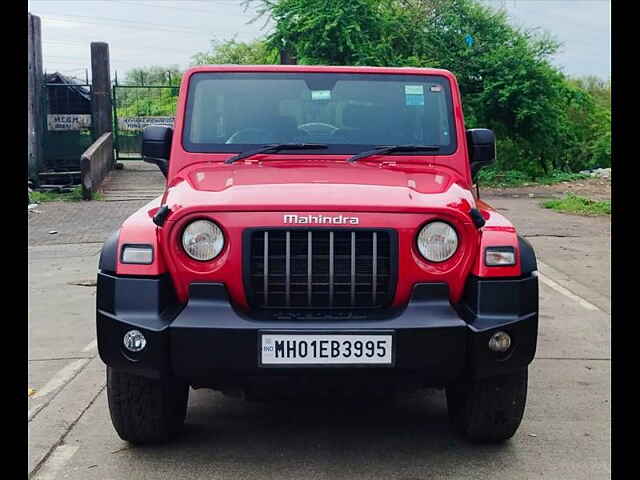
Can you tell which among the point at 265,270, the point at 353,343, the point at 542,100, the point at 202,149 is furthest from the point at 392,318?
the point at 542,100

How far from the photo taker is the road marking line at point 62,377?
599 cm

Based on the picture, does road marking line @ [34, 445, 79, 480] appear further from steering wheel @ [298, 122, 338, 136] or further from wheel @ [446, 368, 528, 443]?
steering wheel @ [298, 122, 338, 136]

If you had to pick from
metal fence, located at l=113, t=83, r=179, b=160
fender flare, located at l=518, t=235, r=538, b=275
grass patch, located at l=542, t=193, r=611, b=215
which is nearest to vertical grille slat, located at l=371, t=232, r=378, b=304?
fender flare, located at l=518, t=235, r=538, b=275

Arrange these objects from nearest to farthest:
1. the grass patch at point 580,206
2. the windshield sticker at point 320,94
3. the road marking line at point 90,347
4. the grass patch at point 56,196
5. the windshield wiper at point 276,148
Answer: the windshield wiper at point 276,148 → the windshield sticker at point 320,94 → the road marking line at point 90,347 → the grass patch at point 580,206 → the grass patch at point 56,196

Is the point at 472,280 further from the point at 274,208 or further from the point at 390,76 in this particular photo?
the point at 390,76

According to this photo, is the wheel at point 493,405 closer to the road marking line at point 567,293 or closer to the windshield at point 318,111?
the windshield at point 318,111

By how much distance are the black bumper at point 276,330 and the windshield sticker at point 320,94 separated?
1.76 meters

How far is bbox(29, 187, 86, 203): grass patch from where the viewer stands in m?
20.3

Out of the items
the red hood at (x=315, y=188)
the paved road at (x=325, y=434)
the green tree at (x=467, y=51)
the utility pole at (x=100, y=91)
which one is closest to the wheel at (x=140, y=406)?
the paved road at (x=325, y=434)

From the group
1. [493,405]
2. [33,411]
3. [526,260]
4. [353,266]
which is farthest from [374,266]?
[33,411]

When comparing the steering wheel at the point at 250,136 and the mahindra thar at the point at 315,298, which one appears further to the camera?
the steering wheel at the point at 250,136

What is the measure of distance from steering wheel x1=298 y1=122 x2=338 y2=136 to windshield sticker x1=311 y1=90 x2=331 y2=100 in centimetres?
21
